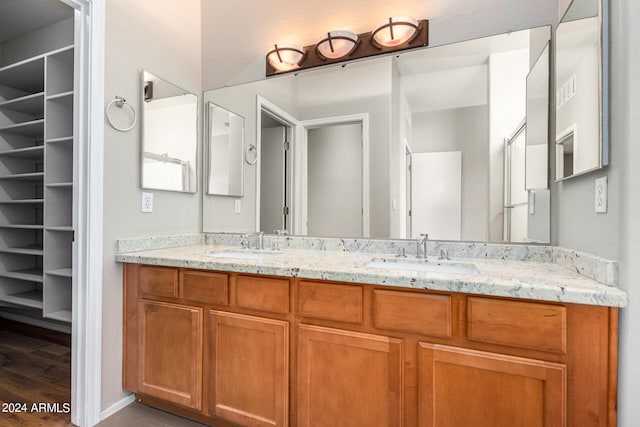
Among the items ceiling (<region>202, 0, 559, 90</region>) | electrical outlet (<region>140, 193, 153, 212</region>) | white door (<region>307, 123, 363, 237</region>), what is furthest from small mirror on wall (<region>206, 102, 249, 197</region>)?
white door (<region>307, 123, 363, 237</region>)

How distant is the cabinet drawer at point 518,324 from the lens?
965 mm

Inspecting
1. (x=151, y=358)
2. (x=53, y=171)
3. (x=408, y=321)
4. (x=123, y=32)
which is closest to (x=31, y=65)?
(x=53, y=171)

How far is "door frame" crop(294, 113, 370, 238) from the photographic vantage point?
1.84m

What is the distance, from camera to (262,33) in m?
2.11

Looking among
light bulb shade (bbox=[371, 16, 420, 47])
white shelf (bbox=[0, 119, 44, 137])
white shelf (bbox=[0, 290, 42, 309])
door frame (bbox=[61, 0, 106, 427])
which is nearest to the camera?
door frame (bbox=[61, 0, 106, 427])

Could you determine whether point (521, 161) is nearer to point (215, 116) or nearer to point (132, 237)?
point (215, 116)

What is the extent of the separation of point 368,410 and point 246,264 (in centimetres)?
78

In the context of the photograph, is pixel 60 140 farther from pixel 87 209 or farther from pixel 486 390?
pixel 486 390

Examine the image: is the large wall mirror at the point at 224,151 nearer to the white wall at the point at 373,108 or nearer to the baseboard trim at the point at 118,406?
the white wall at the point at 373,108

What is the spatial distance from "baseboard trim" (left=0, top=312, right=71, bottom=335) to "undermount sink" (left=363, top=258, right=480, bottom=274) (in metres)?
2.91

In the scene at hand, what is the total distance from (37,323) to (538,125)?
4.21 meters

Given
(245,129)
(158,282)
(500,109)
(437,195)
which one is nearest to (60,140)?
(245,129)

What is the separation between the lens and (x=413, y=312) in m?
1.14

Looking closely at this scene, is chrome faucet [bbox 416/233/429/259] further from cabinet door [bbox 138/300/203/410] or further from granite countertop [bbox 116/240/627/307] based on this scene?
cabinet door [bbox 138/300/203/410]
